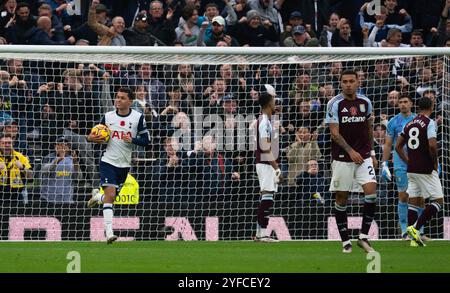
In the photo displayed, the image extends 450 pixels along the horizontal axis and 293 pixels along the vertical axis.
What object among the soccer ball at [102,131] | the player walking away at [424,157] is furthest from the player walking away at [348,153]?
the soccer ball at [102,131]

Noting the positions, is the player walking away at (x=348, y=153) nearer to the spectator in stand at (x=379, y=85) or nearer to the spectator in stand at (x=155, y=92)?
the spectator in stand at (x=379, y=85)

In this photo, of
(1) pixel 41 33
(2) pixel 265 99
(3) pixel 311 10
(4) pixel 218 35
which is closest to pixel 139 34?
(4) pixel 218 35

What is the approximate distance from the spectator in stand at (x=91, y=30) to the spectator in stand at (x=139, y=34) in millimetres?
560

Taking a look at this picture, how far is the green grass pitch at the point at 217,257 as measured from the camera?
12.4 metres

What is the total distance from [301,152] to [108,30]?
4.74 m

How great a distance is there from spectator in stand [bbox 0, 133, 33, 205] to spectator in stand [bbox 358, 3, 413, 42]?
8.52 metres

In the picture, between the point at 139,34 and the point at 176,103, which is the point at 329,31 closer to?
the point at 139,34

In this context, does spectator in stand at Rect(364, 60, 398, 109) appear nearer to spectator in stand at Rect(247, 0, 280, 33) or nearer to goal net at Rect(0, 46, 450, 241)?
goal net at Rect(0, 46, 450, 241)

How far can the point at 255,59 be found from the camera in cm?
1883

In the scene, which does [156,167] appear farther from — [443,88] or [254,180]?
[443,88]

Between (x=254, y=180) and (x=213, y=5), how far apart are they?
15.2 feet

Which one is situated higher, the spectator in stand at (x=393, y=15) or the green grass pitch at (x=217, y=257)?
the spectator in stand at (x=393, y=15)

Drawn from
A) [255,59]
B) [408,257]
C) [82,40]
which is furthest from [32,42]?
[408,257]

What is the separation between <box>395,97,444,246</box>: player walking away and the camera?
1641 centimetres
